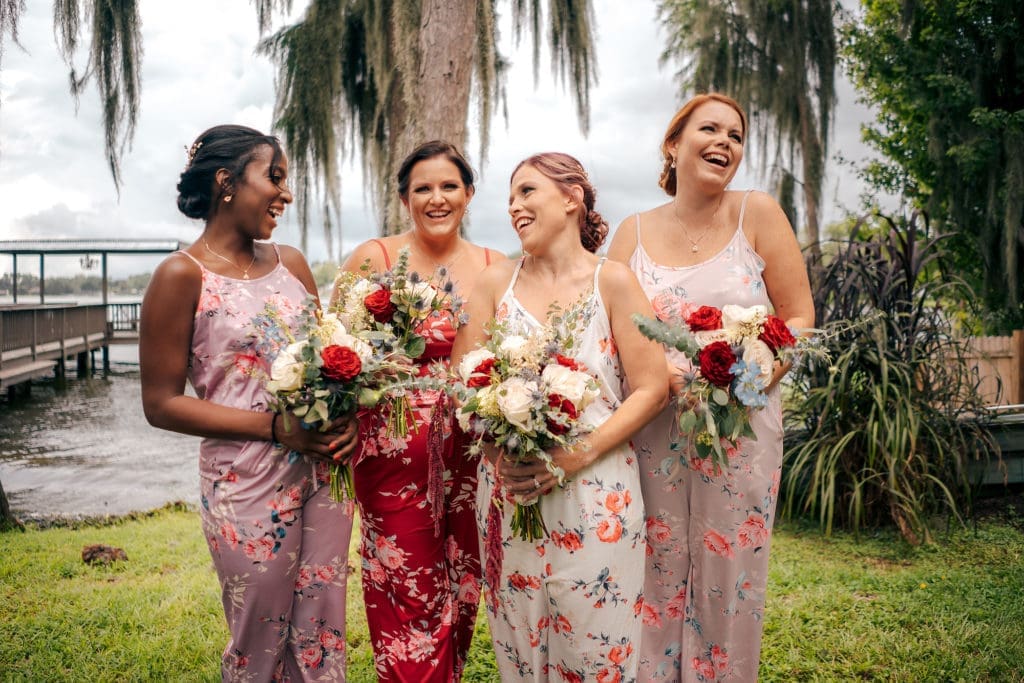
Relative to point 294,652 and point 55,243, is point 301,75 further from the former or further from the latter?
point 55,243

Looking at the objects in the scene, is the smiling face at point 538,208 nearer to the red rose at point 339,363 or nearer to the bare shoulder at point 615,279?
the bare shoulder at point 615,279

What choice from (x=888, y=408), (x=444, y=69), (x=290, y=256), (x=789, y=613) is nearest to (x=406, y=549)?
(x=290, y=256)

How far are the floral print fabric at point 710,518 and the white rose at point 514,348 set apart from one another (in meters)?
0.71

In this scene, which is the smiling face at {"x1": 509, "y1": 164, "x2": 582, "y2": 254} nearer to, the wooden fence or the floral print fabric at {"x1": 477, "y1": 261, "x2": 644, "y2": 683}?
the floral print fabric at {"x1": 477, "y1": 261, "x2": 644, "y2": 683}

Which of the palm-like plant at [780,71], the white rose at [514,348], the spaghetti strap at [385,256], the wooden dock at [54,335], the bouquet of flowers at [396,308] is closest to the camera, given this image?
the white rose at [514,348]

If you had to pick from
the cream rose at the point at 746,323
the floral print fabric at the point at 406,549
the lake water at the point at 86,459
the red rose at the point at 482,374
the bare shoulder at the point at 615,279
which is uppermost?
the bare shoulder at the point at 615,279

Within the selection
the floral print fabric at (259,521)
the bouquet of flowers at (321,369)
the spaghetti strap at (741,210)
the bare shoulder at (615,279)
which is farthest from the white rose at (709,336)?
the floral print fabric at (259,521)

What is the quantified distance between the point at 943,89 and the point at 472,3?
783 cm

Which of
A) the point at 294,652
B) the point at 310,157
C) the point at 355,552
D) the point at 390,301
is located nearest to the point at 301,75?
the point at 310,157

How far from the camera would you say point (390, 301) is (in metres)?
2.33

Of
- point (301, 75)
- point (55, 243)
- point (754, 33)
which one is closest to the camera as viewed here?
point (301, 75)

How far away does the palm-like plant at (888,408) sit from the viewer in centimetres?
494

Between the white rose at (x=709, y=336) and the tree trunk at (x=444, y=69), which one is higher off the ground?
the tree trunk at (x=444, y=69)

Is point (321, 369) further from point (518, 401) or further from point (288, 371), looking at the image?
point (518, 401)
